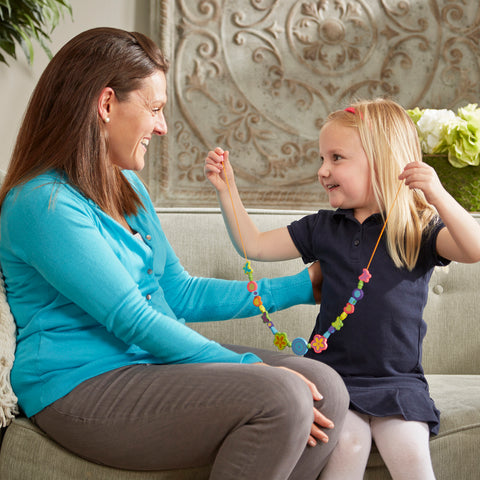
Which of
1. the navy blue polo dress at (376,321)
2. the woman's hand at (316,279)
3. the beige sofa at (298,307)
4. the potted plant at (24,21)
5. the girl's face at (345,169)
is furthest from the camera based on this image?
the potted plant at (24,21)

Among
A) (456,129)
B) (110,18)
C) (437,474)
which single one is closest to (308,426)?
(437,474)

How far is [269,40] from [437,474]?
187 centimetres

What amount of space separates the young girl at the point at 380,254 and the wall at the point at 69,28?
4.51ft

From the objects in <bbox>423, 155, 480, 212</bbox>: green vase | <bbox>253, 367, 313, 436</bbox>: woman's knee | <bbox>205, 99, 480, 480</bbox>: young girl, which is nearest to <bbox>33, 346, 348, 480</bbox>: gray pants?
<bbox>253, 367, 313, 436</bbox>: woman's knee

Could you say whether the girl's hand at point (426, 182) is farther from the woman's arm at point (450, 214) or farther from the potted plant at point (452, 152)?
the potted plant at point (452, 152)

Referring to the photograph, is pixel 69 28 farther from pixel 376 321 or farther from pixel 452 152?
pixel 376 321

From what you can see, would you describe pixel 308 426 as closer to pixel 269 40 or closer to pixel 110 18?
pixel 269 40

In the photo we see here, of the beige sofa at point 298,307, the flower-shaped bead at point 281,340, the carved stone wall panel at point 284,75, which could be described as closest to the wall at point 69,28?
the carved stone wall panel at point 284,75

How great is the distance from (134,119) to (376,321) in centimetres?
66

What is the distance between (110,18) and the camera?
252 centimetres

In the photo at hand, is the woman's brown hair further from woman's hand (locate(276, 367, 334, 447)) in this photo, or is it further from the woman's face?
woman's hand (locate(276, 367, 334, 447))

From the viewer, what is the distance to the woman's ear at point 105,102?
118cm

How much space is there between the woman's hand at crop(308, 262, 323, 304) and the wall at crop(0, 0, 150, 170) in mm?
1547

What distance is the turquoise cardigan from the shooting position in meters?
1.04
